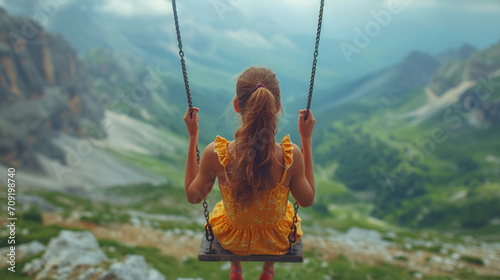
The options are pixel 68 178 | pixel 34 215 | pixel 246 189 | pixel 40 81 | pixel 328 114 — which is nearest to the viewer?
pixel 246 189

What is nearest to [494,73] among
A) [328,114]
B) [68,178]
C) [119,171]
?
[328,114]

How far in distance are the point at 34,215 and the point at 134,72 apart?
193973mm

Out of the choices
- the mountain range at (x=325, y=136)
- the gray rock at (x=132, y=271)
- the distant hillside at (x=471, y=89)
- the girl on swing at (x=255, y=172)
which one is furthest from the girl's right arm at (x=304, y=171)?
the distant hillside at (x=471, y=89)

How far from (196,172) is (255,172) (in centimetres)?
75

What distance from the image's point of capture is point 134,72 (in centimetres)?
19200

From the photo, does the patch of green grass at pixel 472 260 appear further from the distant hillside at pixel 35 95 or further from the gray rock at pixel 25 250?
the distant hillside at pixel 35 95

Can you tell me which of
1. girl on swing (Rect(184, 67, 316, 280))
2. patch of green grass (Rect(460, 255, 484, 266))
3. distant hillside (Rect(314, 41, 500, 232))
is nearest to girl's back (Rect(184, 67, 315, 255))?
girl on swing (Rect(184, 67, 316, 280))

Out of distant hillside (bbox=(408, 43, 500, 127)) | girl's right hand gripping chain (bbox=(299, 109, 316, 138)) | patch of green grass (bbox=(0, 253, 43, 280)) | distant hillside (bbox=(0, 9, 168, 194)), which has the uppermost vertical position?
distant hillside (bbox=(408, 43, 500, 127))

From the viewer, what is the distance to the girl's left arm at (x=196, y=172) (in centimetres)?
350

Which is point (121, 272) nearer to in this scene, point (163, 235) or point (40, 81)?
point (163, 235)

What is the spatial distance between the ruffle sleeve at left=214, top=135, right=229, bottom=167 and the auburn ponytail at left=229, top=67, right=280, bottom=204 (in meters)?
0.09

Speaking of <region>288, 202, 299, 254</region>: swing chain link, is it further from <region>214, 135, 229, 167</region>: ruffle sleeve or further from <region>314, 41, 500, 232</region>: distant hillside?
<region>314, 41, 500, 232</region>: distant hillside

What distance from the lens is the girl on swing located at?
→ 130 inches

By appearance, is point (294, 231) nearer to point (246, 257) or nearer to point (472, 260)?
point (246, 257)
